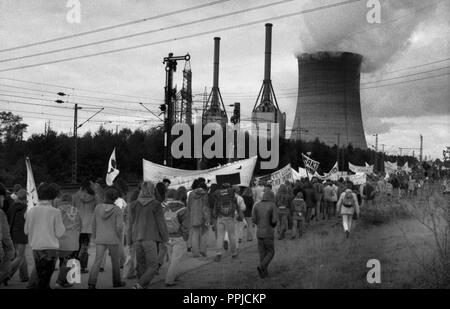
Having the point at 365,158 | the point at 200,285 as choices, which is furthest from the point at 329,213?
the point at 365,158

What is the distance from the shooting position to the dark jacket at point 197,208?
33.7 feet

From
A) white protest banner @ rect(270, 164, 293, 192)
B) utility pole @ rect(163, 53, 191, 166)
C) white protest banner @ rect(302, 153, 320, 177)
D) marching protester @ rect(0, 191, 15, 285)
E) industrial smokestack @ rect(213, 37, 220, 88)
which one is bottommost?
marching protester @ rect(0, 191, 15, 285)

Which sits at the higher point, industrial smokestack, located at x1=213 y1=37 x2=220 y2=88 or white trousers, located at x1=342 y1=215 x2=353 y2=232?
industrial smokestack, located at x1=213 y1=37 x2=220 y2=88

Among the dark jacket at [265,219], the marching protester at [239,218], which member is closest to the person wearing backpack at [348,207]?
the marching protester at [239,218]

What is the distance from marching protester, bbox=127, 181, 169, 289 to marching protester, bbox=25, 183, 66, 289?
0.97 metres

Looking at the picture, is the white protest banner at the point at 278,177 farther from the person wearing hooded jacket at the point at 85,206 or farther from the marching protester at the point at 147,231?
the marching protester at the point at 147,231

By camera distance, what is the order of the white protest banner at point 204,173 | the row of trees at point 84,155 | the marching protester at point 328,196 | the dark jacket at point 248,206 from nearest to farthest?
the dark jacket at point 248,206
the white protest banner at point 204,173
the marching protester at point 328,196
the row of trees at point 84,155

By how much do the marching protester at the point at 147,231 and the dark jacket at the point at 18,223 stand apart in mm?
1645

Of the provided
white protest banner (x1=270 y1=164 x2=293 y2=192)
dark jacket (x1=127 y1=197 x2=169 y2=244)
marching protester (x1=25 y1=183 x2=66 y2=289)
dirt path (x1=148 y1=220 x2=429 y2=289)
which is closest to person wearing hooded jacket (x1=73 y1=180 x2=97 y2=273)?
dirt path (x1=148 y1=220 x2=429 y2=289)

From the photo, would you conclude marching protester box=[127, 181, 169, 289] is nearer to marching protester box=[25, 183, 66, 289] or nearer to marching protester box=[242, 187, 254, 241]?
marching protester box=[25, 183, 66, 289]

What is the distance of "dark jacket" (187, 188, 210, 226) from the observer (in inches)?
404

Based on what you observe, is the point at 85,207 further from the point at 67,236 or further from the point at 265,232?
the point at 265,232
